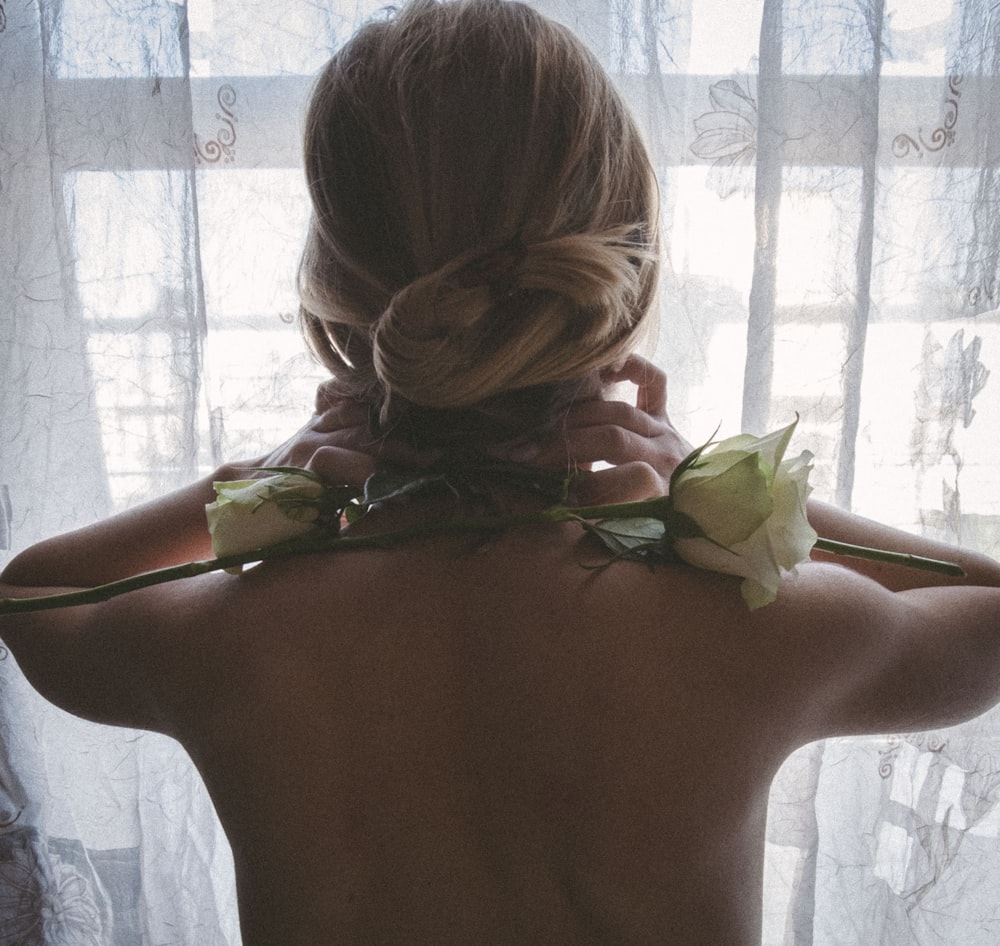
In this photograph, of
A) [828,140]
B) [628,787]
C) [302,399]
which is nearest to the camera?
[628,787]

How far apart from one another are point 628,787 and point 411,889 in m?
0.19

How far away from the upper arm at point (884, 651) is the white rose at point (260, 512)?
35 centimetres

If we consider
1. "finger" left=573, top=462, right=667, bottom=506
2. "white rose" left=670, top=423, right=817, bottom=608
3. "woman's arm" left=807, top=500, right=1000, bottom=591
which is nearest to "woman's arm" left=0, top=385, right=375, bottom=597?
"finger" left=573, top=462, right=667, bottom=506

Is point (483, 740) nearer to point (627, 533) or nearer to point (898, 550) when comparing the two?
point (627, 533)

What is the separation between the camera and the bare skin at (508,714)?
54 centimetres

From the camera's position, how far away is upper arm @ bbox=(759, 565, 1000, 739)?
1.78 feet

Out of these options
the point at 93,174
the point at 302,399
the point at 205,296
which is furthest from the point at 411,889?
the point at 93,174

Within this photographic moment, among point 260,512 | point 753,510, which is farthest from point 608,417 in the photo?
point 260,512

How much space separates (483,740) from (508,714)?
3cm

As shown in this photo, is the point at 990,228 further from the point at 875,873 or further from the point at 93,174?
the point at 93,174

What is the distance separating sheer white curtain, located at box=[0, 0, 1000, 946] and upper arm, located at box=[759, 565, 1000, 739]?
16.0 inches

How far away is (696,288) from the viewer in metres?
1.00

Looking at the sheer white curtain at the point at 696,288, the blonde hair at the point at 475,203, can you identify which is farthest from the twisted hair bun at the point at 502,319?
the sheer white curtain at the point at 696,288

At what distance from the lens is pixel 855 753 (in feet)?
3.47
